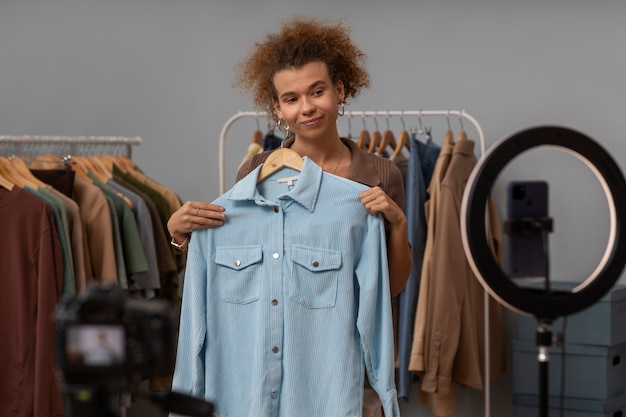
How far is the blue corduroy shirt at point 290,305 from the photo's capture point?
197 centimetres

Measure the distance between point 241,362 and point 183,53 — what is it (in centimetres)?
284

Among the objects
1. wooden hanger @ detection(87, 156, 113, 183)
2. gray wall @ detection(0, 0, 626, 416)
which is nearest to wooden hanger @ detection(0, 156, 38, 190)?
wooden hanger @ detection(87, 156, 113, 183)

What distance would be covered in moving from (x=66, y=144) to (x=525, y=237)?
318cm

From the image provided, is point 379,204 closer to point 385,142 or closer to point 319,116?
point 319,116

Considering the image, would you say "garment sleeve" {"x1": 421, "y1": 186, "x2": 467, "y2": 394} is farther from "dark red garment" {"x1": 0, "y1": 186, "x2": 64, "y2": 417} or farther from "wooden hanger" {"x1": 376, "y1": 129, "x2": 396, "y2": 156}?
"dark red garment" {"x1": 0, "y1": 186, "x2": 64, "y2": 417}

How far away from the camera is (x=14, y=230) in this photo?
3127 millimetres

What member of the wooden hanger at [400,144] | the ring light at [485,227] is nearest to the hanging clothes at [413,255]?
the wooden hanger at [400,144]

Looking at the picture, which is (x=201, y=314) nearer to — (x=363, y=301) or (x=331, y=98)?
(x=363, y=301)

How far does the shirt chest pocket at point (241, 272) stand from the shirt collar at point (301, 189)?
12cm

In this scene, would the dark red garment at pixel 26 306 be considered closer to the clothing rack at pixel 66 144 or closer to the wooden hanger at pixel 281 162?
the clothing rack at pixel 66 144

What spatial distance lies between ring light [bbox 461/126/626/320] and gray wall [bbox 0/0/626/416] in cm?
268

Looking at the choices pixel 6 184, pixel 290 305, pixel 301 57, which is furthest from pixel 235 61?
pixel 290 305

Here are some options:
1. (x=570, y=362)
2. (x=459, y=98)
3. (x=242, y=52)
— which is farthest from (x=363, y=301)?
(x=242, y=52)

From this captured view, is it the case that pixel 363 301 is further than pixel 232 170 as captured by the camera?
No
